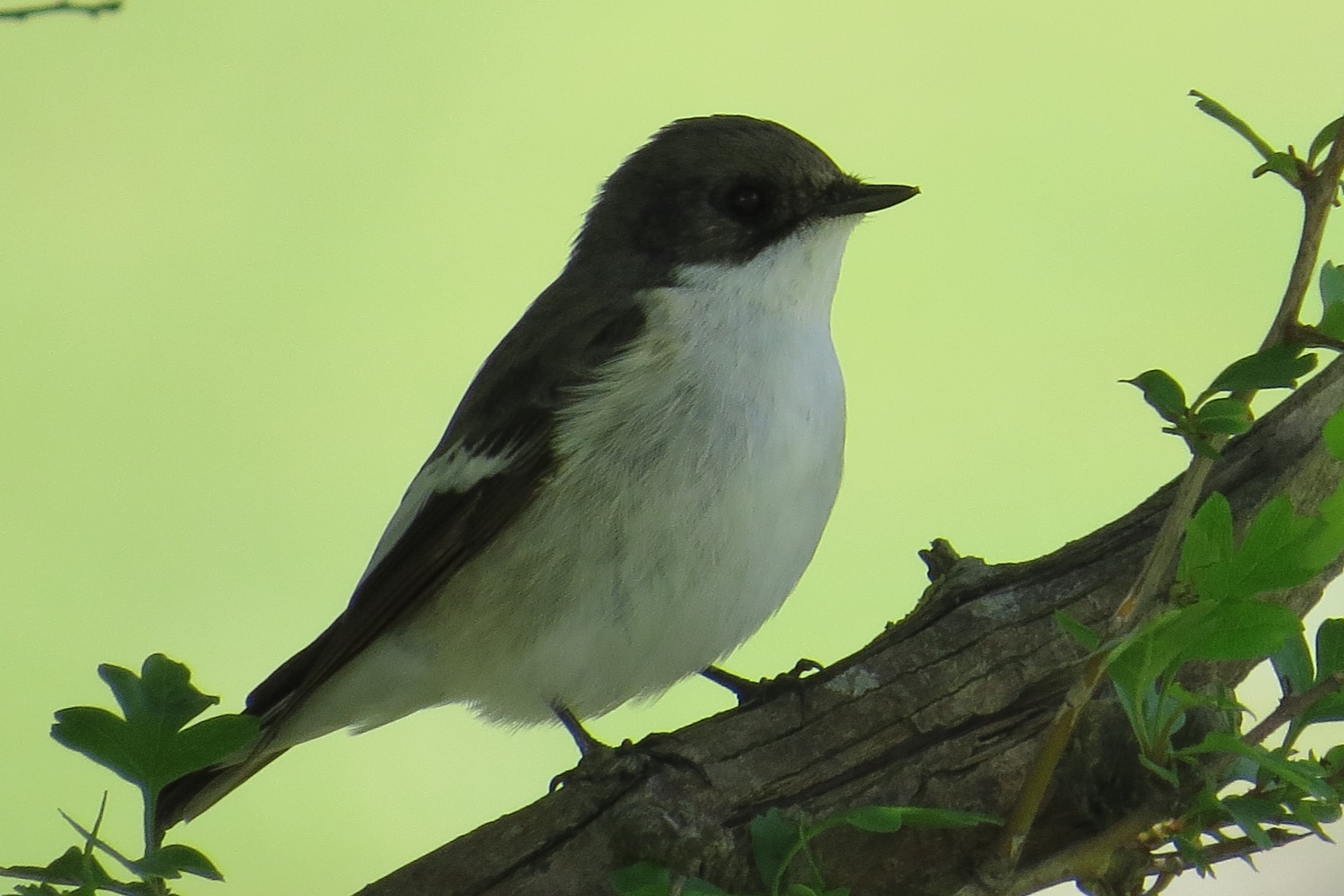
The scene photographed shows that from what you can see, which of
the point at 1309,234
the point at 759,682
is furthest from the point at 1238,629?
the point at 759,682

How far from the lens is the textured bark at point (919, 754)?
1.62m

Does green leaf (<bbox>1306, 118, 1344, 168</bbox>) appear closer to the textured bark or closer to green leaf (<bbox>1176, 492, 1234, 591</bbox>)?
green leaf (<bbox>1176, 492, 1234, 591</bbox>)

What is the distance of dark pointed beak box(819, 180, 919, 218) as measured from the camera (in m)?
2.54

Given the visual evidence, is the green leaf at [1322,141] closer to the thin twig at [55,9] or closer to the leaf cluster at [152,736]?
the leaf cluster at [152,736]

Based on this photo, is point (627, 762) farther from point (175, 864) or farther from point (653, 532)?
point (175, 864)

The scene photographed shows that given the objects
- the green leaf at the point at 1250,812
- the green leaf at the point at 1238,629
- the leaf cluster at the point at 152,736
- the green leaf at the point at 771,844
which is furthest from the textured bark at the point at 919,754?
the leaf cluster at the point at 152,736

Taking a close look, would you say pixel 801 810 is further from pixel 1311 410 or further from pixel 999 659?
pixel 1311 410

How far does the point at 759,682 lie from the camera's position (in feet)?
7.64

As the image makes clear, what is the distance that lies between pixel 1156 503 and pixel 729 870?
84 centimetres

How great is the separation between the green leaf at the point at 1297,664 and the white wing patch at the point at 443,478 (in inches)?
52.2

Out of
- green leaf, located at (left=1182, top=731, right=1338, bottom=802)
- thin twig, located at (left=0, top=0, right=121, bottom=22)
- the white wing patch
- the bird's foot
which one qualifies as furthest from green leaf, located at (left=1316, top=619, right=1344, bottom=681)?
the white wing patch

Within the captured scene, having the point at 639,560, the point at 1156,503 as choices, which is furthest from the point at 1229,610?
the point at 639,560

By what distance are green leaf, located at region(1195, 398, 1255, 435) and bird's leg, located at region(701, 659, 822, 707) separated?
963 millimetres

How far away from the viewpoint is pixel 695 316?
2391 millimetres
